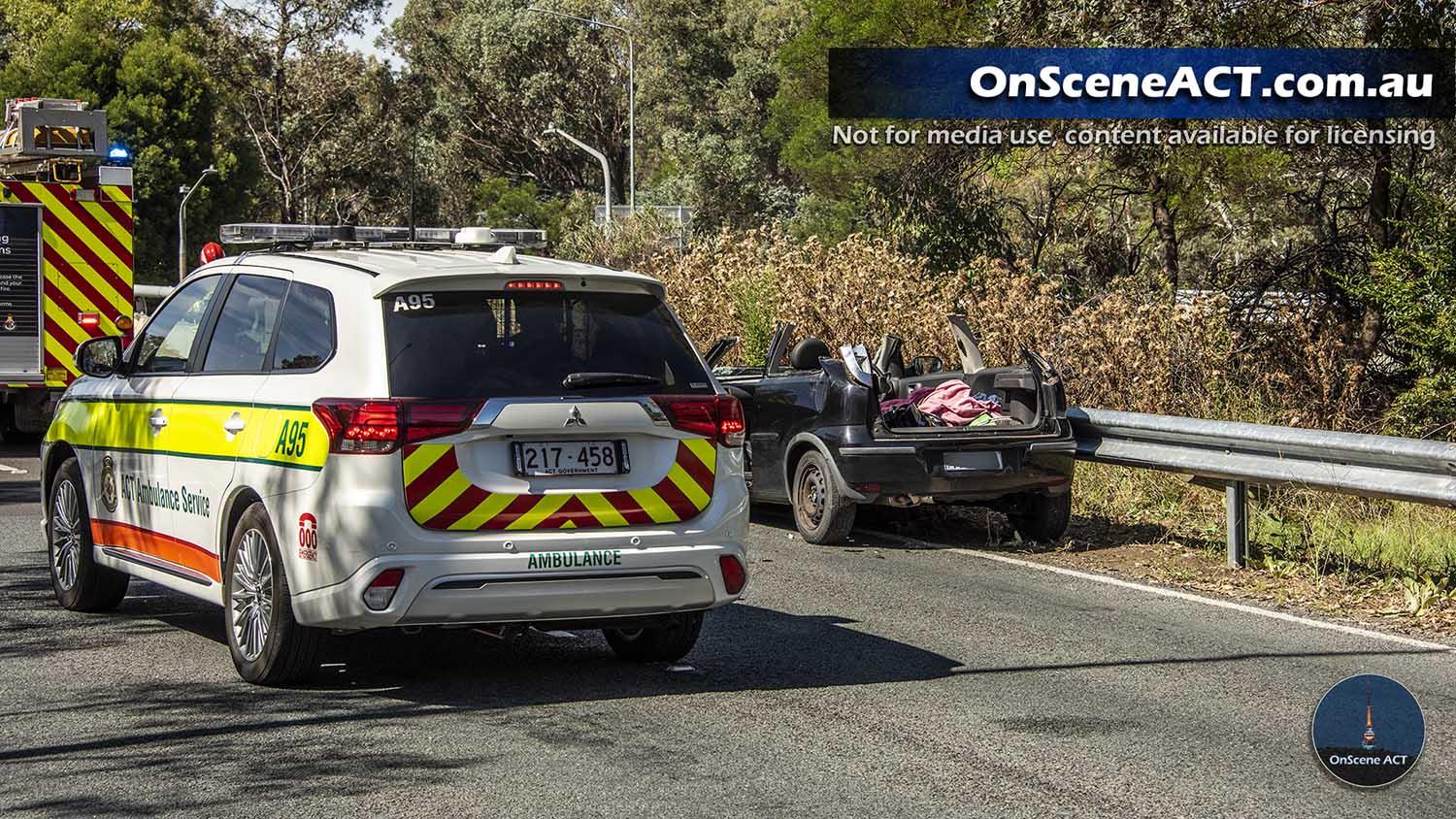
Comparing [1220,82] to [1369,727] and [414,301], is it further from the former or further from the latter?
[1369,727]

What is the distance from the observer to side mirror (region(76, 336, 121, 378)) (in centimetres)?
855

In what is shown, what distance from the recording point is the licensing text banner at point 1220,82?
17875mm

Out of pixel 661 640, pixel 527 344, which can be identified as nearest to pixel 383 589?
pixel 527 344

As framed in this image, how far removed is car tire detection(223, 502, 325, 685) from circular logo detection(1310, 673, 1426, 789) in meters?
3.72

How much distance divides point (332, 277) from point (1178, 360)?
9164mm

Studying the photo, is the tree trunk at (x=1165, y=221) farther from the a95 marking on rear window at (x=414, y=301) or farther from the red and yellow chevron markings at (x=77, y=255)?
the a95 marking on rear window at (x=414, y=301)

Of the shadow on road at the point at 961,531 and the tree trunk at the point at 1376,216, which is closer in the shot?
the shadow on road at the point at 961,531

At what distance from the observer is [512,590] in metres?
6.70

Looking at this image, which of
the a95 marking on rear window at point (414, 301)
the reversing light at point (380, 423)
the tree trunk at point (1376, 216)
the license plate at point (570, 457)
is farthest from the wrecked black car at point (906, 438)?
the tree trunk at point (1376, 216)

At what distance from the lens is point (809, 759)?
6043mm

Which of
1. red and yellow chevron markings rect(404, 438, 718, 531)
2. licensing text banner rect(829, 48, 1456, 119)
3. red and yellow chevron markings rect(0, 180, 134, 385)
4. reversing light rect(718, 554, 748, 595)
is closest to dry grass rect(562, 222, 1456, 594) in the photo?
licensing text banner rect(829, 48, 1456, 119)

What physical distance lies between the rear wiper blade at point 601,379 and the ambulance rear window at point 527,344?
0.02 meters

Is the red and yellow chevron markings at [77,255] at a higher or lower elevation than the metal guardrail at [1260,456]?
higher

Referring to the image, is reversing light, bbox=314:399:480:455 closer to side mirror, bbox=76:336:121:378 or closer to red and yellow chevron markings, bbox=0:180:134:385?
side mirror, bbox=76:336:121:378
